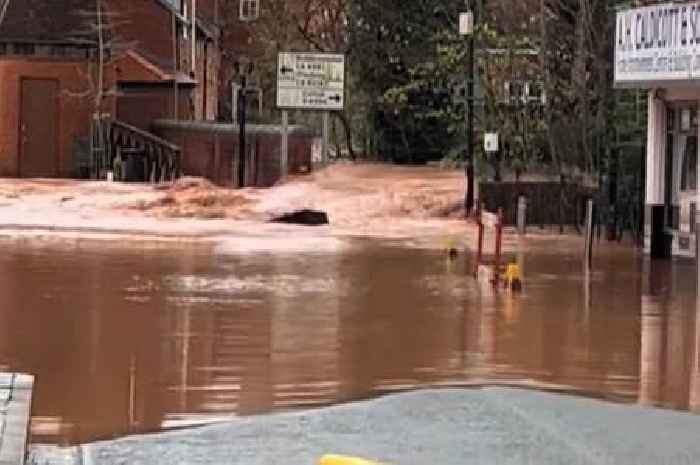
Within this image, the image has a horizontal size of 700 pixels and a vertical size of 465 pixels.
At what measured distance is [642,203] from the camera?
31234 millimetres

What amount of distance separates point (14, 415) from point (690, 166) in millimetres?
18496

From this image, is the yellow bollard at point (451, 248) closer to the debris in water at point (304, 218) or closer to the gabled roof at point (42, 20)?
the debris in water at point (304, 218)

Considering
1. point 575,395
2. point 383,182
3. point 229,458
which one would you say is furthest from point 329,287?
point 383,182

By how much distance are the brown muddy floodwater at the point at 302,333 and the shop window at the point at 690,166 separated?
2.06 m

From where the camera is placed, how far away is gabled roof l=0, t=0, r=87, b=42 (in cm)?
4728

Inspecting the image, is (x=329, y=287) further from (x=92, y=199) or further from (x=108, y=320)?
(x=92, y=199)

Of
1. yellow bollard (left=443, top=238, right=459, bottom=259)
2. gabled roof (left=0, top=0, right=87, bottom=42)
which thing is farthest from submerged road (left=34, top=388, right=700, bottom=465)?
gabled roof (left=0, top=0, right=87, bottom=42)

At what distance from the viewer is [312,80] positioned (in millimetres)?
43125

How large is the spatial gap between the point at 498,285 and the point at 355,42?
29136mm

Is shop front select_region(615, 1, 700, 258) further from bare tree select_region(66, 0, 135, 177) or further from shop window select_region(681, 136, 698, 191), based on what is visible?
bare tree select_region(66, 0, 135, 177)

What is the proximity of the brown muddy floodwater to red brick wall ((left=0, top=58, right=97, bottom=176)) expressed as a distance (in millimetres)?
22277

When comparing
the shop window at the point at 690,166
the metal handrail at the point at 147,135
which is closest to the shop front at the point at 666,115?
the shop window at the point at 690,166

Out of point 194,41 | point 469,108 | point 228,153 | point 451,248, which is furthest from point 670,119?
point 194,41

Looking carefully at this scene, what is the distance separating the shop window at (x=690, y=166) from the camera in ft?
87.3
